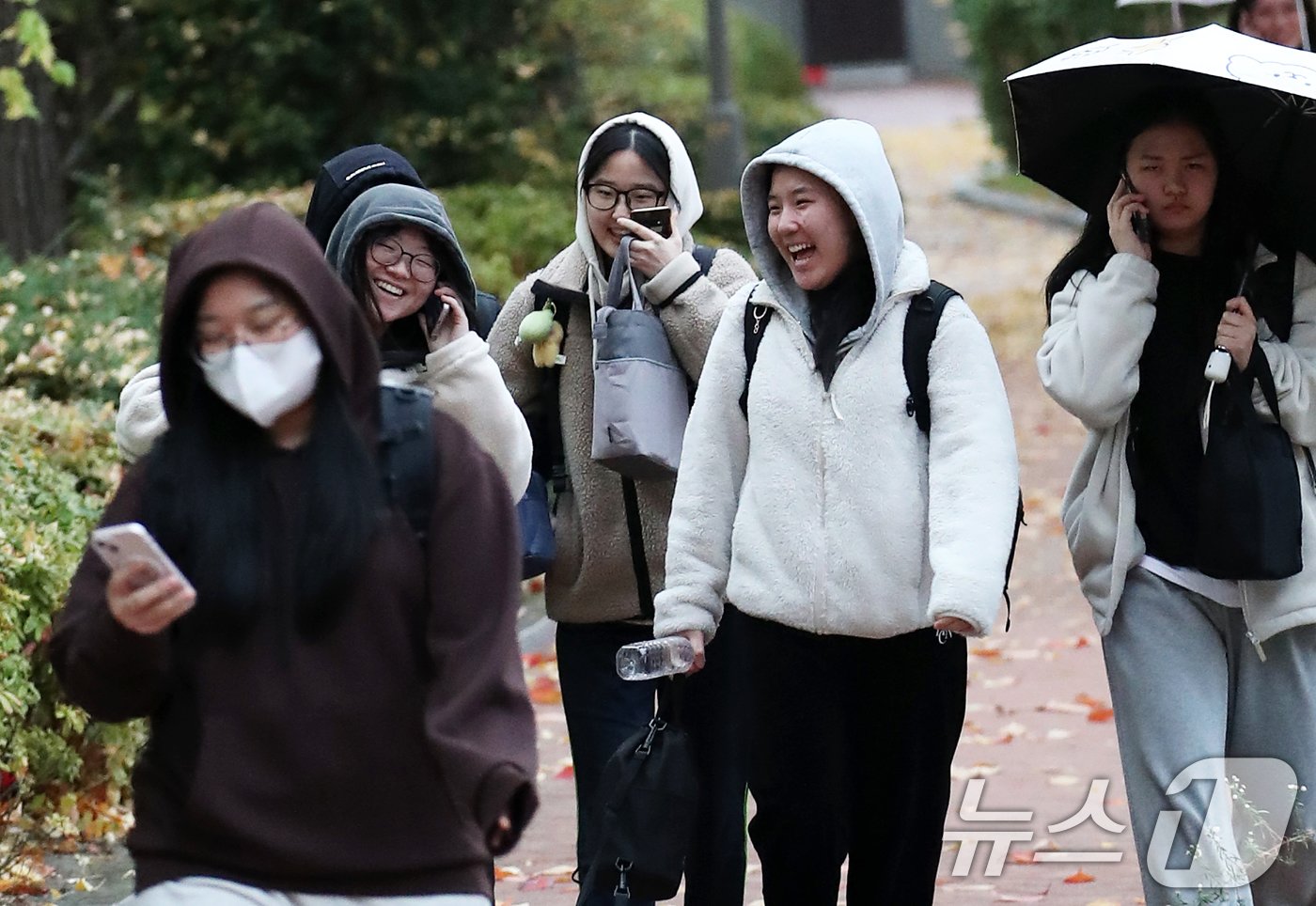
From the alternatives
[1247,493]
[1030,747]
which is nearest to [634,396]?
[1247,493]

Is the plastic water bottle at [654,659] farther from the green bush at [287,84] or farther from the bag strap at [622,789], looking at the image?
the green bush at [287,84]

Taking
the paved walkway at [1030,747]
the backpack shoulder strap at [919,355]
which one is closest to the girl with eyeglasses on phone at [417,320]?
the backpack shoulder strap at [919,355]

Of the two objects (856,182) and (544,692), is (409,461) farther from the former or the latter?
(544,692)

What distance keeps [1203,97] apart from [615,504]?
65.0 inches

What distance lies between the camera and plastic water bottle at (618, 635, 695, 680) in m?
4.55

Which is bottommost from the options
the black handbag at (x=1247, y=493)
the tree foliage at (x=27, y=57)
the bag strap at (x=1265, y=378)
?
the black handbag at (x=1247, y=493)

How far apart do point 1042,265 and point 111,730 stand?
17.9 metres

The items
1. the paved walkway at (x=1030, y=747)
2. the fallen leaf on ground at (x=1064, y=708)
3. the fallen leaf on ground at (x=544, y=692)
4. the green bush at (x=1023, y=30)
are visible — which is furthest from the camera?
the green bush at (x=1023, y=30)

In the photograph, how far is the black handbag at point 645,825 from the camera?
4.57 metres

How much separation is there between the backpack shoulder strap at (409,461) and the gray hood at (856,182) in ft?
5.05

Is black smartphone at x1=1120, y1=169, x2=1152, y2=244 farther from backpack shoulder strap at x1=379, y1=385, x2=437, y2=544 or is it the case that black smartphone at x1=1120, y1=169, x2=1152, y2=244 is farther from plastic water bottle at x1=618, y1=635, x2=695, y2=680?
backpack shoulder strap at x1=379, y1=385, x2=437, y2=544

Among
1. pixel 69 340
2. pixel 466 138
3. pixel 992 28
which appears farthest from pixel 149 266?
pixel 992 28

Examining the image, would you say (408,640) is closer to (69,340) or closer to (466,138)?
(69,340)

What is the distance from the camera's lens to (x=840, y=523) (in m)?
4.42
